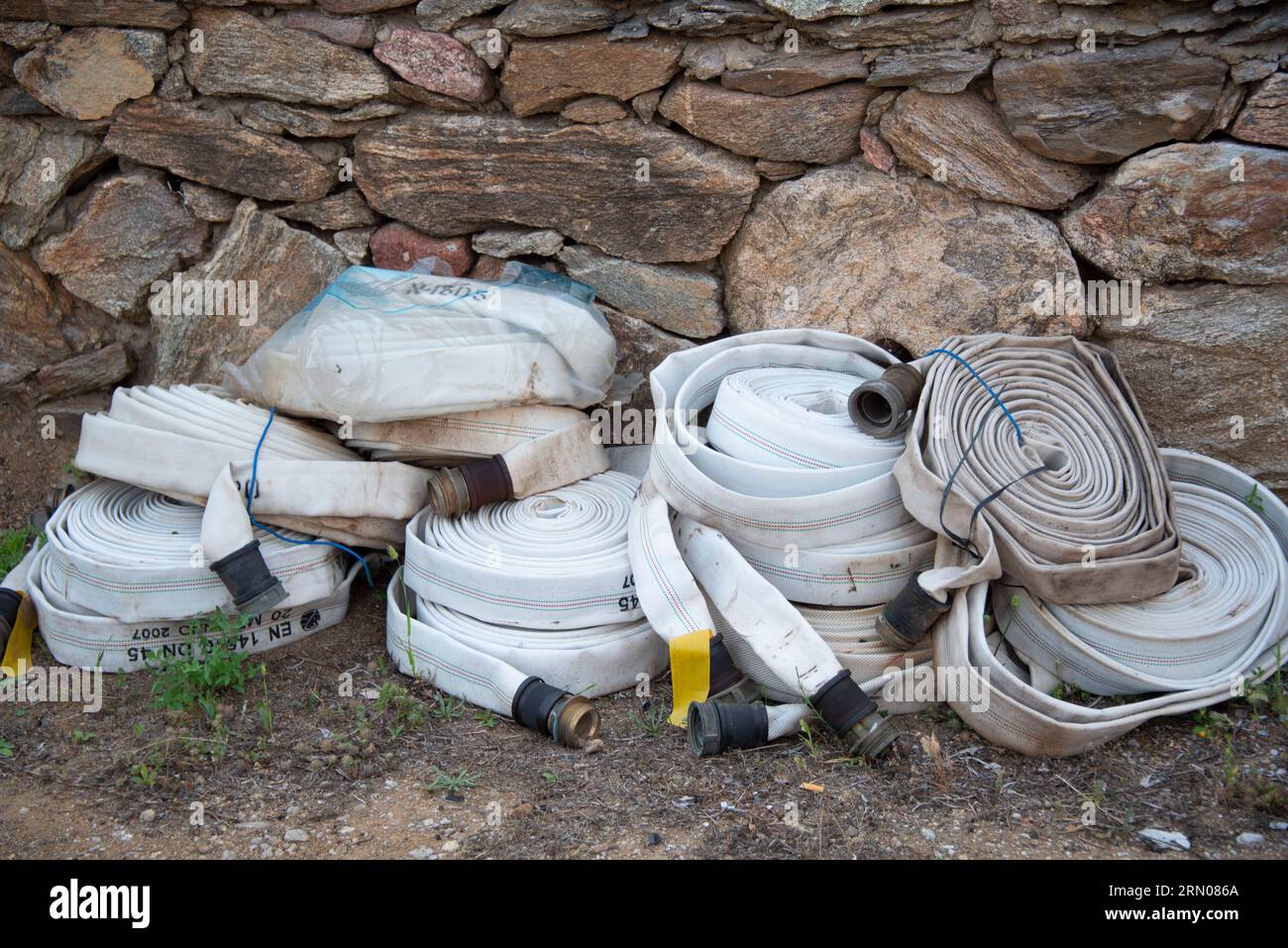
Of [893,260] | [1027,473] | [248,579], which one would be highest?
[893,260]

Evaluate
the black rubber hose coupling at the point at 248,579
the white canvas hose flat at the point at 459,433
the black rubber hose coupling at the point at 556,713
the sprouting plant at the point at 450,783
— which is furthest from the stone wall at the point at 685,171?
the sprouting plant at the point at 450,783

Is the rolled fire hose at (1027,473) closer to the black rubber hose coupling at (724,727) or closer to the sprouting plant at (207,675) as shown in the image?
the black rubber hose coupling at (724,727)

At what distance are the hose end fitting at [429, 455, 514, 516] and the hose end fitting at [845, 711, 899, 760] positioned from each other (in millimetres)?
1457

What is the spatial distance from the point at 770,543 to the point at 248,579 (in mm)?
1630

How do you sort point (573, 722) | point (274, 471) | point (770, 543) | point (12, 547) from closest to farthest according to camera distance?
point (573, 722), point (770, 543), point (274, 471), point (12, 547)

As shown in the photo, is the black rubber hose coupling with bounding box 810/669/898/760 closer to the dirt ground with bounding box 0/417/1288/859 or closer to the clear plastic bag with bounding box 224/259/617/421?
the dirt ground with bounding box 0/417/1288/859

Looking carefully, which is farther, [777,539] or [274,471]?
[274,471]

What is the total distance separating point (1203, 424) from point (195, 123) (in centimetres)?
393

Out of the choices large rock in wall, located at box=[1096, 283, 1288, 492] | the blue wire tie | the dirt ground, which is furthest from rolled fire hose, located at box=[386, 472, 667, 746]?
large rock in wall, located at box=[1096, 283, 1288, 492]

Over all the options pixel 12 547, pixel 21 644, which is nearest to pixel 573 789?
pixel 21 644

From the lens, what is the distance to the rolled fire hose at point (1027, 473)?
10.4ft

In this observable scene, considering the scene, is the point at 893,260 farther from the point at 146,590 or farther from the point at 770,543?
the point at 146,590

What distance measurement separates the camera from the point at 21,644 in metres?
3.73

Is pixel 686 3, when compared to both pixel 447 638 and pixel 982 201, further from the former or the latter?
pixel 447 638
